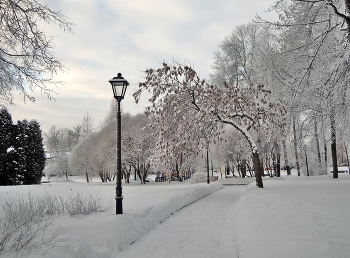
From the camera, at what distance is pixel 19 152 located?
95.3 ft

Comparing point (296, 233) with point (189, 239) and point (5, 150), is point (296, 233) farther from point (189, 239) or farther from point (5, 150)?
point (5, 150)

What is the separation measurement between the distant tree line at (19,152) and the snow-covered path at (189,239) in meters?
25.9

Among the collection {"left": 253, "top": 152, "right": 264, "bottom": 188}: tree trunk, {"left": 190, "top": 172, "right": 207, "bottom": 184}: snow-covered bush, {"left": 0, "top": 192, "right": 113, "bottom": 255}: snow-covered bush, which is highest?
{"left": 253, "top": 152, "right": 264, "bottom": 188}: tree trunk

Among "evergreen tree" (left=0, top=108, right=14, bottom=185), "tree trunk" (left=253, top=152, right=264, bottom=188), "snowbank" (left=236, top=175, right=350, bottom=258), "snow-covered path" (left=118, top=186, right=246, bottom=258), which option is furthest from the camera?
"evergreen tree" (left=0, top=108, right=14, bottom=185)

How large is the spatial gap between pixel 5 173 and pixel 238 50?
1123 inches

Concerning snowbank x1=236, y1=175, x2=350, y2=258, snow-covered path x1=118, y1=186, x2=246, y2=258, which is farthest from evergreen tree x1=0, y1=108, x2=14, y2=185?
snowbank x1=236, y1=175, x2=350, y2=258

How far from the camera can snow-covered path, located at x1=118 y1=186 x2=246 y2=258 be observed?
5.68 m

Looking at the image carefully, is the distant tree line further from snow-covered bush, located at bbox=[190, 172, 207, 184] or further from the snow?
the snow

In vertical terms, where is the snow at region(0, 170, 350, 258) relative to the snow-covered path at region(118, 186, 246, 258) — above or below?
above

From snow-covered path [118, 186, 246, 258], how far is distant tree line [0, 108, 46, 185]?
85.1ft

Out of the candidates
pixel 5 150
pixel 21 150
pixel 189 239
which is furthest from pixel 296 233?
pixel 21 150

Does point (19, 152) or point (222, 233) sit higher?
point (19, 152)

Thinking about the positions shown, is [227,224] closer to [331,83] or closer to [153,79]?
[331,83]

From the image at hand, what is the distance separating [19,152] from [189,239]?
28803mm
